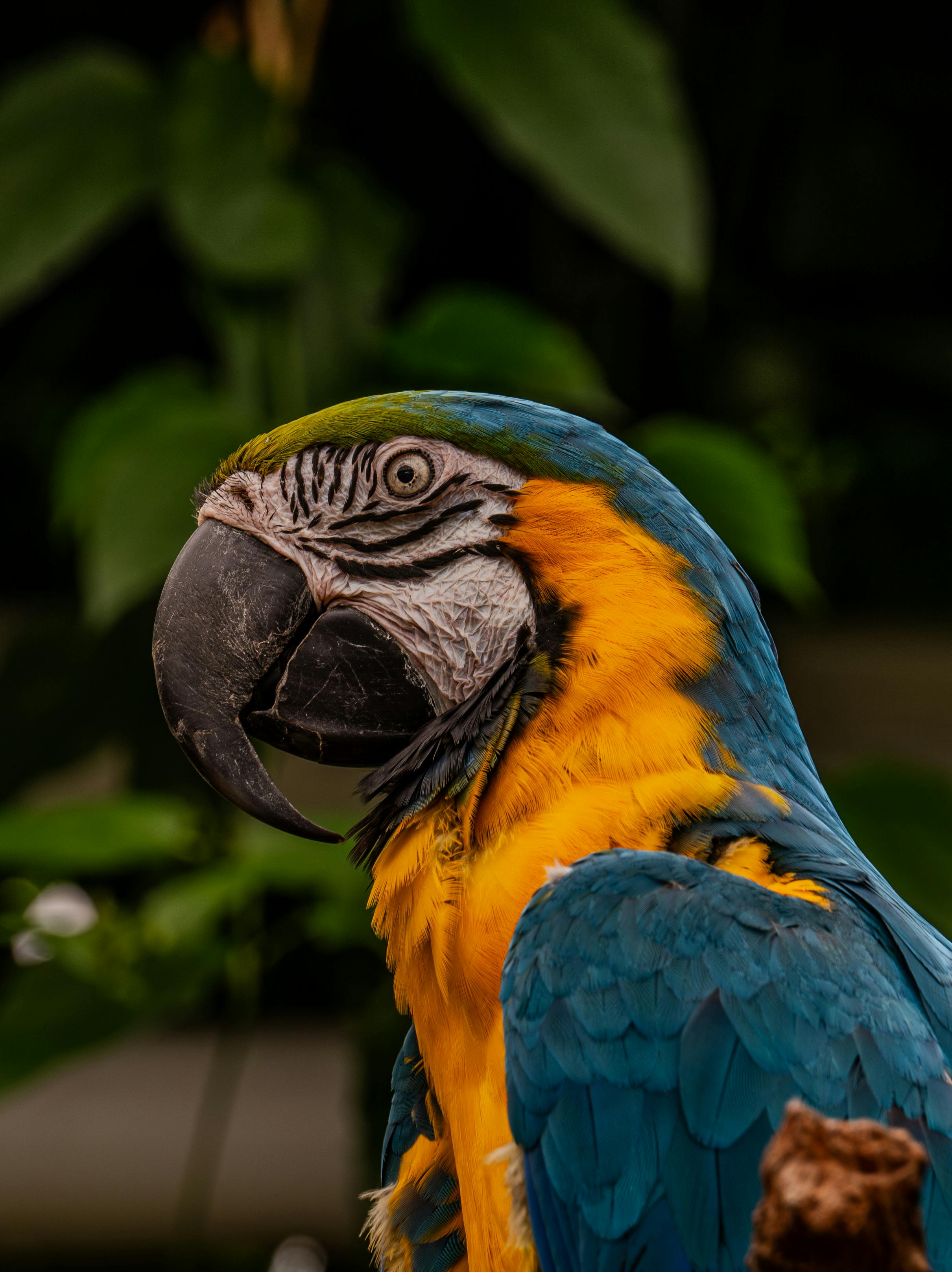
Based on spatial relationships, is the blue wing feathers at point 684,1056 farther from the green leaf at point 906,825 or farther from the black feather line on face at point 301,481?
the green leaf at point 906,825

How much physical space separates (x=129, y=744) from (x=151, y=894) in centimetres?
36

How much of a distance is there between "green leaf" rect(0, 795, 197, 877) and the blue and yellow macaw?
2.25 ft

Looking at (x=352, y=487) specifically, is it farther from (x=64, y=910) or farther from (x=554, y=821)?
(x=64, y=910)

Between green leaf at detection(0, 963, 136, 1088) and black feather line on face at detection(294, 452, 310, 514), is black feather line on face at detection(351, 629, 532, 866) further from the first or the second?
green leaf at detection(0, 963, 136, 1088)

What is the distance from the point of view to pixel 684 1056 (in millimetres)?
708

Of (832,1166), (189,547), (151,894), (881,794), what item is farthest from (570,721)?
(151,894)

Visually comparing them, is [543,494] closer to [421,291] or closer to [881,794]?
[881,794]

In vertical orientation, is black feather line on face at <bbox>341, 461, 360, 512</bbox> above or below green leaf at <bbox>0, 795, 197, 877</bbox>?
above

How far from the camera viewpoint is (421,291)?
2910mm

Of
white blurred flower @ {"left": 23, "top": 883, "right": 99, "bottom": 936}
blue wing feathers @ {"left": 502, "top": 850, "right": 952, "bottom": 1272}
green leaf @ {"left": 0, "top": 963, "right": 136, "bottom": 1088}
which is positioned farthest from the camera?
white blurred flower @ {"left": 23, "top": 883, "right": 99, "bottom": 936}

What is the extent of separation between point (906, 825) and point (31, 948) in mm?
1264

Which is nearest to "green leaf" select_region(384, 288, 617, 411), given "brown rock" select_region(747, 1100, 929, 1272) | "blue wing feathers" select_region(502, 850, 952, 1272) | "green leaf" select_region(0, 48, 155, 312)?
"green leaf" select_region(0, 48, 155, 312)

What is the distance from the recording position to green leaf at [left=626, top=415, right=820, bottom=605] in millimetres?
1711

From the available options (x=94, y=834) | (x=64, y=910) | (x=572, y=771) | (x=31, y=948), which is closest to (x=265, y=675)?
(x=572, y=771)
